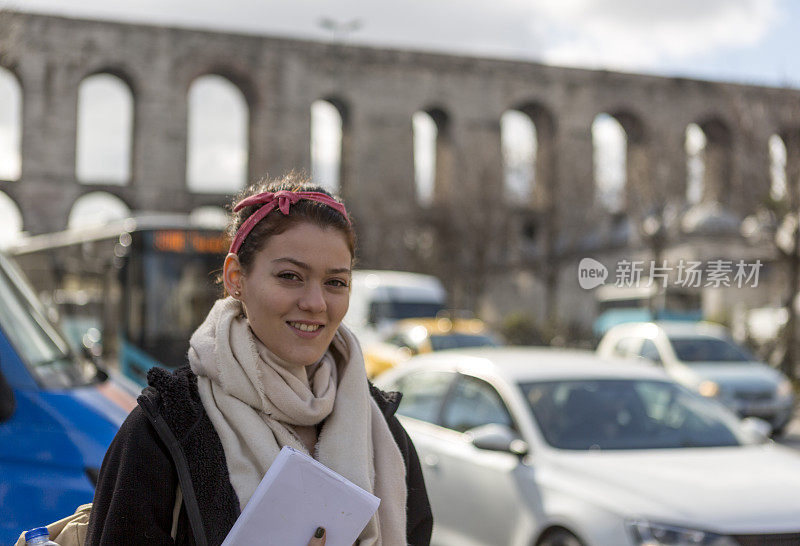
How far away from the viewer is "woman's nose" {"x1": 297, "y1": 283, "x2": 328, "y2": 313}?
1.91m

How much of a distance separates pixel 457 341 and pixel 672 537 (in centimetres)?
1089

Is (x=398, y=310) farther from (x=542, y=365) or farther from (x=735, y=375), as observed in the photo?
(x=542, y=365)

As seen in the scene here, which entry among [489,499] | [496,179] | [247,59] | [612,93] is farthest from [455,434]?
[612,93]

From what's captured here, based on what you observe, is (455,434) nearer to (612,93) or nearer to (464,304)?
(464,304)

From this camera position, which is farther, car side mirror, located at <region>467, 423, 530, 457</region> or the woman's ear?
car side mirror, located at <region>467, 423, 530, 457</region>

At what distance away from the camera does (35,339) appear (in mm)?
3363

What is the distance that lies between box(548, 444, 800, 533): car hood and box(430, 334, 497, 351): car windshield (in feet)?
31.7

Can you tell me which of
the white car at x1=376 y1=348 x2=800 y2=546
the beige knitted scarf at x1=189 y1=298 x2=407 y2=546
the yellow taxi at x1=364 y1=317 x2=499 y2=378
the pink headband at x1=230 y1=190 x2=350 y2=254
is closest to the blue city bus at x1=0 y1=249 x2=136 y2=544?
the beige knitted scarf at x1=189 y1=298 x2=407 y2=546

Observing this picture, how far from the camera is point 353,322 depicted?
62.6 ft

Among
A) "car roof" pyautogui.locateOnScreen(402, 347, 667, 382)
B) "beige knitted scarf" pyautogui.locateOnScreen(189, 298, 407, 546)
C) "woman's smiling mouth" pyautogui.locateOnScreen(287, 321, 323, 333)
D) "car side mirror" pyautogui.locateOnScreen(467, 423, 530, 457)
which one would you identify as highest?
"woman's smiling mouth" pyautogui.locateOnScreen(287, 321, 323, 333)

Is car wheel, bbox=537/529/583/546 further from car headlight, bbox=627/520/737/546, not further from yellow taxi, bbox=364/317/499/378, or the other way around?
yellow taxi, bbox=364/317/499/378

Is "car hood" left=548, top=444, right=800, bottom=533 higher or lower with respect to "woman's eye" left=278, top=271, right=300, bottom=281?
lower

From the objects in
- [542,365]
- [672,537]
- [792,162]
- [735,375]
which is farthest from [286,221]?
[792,162]

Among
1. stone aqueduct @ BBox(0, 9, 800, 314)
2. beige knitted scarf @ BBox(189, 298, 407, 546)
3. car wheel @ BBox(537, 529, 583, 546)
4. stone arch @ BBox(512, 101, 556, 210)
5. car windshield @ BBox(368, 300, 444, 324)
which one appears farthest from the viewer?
stone arch @ BBox(512, 101, 556, 210)
